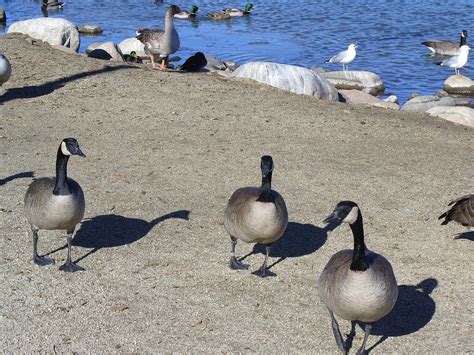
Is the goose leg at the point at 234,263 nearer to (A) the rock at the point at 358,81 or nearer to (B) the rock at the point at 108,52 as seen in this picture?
(B) the rock at the point at 108,52

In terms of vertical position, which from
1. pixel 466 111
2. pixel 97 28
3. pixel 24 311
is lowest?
pixel 97 28

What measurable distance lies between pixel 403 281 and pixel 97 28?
22.5 metres

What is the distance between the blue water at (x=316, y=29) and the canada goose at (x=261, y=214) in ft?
41.7

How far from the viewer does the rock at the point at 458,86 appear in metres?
19.6

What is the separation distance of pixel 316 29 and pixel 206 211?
20829 mm

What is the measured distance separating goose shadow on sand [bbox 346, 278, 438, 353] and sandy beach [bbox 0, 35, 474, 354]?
2 cm

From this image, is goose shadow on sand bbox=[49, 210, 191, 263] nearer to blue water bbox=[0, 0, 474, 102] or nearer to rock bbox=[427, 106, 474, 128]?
rock bbox=[427, 106, 474, 128]

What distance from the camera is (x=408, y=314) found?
6.44 meters

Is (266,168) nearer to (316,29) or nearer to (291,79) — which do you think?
(291,79)

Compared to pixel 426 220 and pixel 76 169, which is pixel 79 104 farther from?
pixel 426 220

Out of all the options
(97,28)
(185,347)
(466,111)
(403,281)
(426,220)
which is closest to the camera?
(185,347)

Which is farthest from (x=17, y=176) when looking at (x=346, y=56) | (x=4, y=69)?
(x=346, y=56)

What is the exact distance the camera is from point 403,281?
23.1 ft

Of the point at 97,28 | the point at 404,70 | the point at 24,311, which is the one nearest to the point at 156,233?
the point at 24,311
